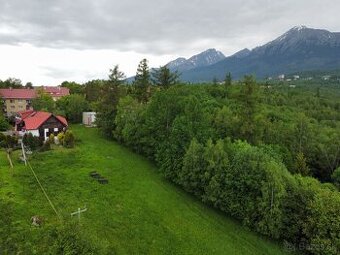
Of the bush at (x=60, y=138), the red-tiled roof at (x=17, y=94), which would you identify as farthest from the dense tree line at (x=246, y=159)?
the red-tiled roof at (x=17, y=94)

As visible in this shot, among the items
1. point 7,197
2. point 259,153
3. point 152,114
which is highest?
point 152,114

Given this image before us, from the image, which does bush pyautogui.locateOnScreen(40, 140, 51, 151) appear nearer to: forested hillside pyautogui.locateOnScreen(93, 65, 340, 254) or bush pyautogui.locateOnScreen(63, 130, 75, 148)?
bush pyautogui.locateOnScreen(63, 130, 75, 148)

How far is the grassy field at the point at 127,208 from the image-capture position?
34188 millimetres

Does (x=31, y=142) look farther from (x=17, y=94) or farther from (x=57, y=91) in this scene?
(x=57, y=91)

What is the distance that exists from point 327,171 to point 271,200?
30.4 metres

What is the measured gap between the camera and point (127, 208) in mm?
39594

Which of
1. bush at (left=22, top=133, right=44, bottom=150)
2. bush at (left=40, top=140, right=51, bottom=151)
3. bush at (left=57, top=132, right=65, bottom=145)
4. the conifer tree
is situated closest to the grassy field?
bush at (left=40, top=140, right=51, bottom=151)

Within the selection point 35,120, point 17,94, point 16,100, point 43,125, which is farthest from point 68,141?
point 17,94

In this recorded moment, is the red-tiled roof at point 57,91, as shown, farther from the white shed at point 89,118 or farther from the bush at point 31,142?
the bush at point 31,142

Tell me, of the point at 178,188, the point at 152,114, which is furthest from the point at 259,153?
the point at 152,114

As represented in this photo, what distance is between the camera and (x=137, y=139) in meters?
61.1

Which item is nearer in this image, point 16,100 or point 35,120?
point 35,120

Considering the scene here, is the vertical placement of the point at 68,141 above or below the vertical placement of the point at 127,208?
above

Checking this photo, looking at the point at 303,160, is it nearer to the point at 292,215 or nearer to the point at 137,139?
the point at 292,215
